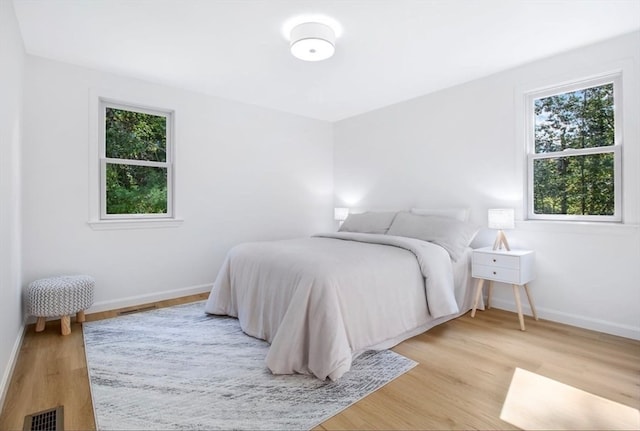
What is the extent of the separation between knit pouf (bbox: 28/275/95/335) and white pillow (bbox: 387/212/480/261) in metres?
2.87

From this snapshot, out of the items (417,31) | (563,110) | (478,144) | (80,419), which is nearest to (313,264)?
(80,419)

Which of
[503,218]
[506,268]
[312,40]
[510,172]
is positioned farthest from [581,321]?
[312,40]

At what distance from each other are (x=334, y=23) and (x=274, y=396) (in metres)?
2.48

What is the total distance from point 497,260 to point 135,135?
3798 mm

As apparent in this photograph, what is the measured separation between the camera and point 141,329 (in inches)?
108

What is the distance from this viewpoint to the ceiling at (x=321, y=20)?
2.23 metres

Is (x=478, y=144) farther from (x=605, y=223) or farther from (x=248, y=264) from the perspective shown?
(x=248, y=264)

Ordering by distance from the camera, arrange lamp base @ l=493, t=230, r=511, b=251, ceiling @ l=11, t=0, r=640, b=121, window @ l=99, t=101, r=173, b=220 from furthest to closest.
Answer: window @ l=99, t=101, r=173, b=220, lamp base @ l=493, t=230, r=511, b=251, ceiling @ l=11, t=0, r=640, b=121

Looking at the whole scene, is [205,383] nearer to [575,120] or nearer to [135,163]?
[135,163]

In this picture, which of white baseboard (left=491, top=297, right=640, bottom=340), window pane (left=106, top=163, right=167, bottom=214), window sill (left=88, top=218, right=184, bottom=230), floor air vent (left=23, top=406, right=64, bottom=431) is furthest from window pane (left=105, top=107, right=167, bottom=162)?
white baseboard (left=491, top=297, right=640, bottom=340)

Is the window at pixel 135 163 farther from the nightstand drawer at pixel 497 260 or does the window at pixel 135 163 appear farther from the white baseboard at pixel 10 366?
the nightstand drawer at pixel 497 260

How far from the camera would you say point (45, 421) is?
1587 millimetres

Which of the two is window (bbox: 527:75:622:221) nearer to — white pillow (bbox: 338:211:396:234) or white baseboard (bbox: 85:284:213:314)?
white pillow (bbox: 338:211:396:234)

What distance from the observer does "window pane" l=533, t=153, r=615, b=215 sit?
9.04ft
